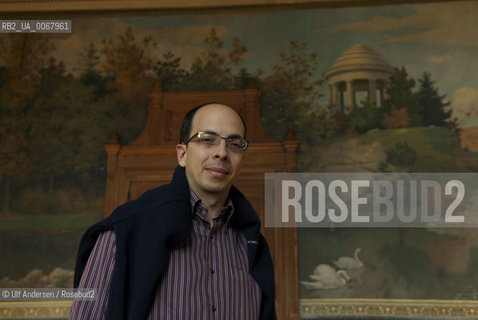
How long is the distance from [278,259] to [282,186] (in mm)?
918

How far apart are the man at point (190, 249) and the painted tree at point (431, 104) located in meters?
4.66

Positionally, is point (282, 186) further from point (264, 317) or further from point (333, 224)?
point (264, 317)

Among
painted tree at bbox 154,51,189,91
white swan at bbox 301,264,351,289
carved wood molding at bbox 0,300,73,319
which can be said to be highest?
painted tree at bbox 154,51,189,91

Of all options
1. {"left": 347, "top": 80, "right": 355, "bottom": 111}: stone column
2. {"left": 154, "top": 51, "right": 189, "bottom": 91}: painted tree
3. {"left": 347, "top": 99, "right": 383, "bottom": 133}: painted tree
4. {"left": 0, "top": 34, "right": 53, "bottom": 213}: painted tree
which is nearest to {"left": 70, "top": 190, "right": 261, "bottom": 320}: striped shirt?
{"left": 347, "top": 99, "right": 383, "bottom": 133}: painted tree

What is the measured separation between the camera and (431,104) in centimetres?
596

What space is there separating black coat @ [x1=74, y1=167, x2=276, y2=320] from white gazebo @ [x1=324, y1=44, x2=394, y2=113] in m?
4.52

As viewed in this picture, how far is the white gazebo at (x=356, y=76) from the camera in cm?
611

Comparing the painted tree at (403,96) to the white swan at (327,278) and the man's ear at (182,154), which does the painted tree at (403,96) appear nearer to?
the white swan at (327,278)

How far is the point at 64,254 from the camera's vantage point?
583 cm

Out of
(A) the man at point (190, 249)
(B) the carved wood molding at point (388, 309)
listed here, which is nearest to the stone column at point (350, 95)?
(B) the carved wood molding at point (388, 309)

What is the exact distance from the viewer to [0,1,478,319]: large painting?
5.53 meters

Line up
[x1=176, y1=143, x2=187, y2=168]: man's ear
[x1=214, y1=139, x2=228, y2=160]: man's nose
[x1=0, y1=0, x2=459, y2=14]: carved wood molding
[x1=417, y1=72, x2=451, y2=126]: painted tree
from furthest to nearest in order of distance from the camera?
1. [x1=0, y1=0, x2=459, y2=14]: carved wood molding
2. [x1=417, y1=72, x2=451, y2=126]: painted tree
3. [x1=176, y1=143, x2=187, y2=168]: man's ear
4. [x1=214, y1=139, x2=228, y2=160]: man's nose

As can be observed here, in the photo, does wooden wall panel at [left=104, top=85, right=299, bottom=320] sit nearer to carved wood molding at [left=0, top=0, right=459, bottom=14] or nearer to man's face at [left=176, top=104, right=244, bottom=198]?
carved wood molding at [left=0, top=0, right=459, bottom=14]

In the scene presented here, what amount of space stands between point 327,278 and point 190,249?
4152mm
